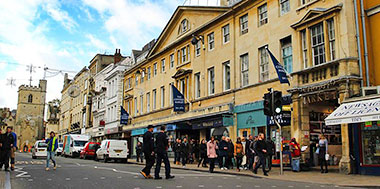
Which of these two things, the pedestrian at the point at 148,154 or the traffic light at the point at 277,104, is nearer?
the pedestrian at the point at 148,154

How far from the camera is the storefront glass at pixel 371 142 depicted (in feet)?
50.4

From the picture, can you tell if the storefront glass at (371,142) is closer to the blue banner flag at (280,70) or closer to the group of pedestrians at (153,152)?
the blue banner flag at (280,70)

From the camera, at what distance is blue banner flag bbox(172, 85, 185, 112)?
2947 centimetres

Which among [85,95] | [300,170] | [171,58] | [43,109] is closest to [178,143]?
[300,170]

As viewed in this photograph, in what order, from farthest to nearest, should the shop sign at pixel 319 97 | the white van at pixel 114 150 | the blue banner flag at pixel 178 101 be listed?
the blue banner flag at pixel 178 101, the white van at pixel 114 150, the shop sign at pixel 319 97

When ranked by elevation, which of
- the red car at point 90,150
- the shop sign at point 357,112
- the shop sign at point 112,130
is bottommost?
the red car at point 90,150

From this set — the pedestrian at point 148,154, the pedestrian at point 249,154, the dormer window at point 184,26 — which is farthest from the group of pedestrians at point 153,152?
the dormer window at point 184,26

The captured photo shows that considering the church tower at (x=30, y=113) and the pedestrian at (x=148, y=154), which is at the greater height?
the church tower at (x=30, y=113)

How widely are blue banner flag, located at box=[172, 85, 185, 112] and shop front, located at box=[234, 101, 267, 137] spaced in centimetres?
617

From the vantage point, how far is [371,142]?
51.2 feet

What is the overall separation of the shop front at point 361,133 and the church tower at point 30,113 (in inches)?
4295

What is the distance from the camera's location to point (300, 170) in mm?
18406

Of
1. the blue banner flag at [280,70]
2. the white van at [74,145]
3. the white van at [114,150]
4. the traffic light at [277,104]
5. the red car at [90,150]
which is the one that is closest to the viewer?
the traffic light at [277,104]

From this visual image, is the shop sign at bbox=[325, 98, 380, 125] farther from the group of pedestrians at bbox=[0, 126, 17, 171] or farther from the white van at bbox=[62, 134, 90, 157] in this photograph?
the white van at bbox=[62, 134, 90, 157]
